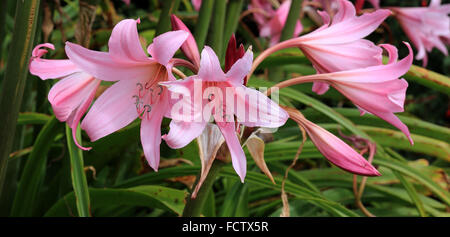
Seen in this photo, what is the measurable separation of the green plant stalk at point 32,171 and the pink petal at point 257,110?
44 cm

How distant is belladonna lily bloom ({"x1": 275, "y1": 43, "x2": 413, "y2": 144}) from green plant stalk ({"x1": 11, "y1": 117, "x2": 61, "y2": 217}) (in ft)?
1.72

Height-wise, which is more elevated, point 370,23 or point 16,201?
point 370,23

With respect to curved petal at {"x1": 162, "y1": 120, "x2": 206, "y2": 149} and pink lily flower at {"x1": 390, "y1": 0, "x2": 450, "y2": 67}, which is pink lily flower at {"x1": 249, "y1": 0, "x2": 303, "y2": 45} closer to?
pink lily flower at {"x1": 390, "y1": 0, "x2": 450, "y2": 67}

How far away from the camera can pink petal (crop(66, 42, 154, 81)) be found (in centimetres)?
58

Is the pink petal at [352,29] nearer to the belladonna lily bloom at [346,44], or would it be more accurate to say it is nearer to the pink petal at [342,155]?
the belladonna lily bloom at [346,44]

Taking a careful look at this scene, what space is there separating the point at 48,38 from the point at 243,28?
0.69m

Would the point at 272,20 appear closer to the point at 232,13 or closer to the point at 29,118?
the point at 232,13

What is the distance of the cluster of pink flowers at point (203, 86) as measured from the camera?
1.81ft

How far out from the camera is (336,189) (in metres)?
1.25

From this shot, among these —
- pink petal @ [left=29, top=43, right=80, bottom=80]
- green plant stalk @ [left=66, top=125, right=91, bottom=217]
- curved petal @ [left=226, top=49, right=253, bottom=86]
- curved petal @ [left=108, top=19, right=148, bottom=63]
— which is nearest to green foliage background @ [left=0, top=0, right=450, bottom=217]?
green plant stalk @ [left=66, top=125, right=91, bottom=217]

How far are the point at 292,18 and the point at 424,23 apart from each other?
59 centimetres

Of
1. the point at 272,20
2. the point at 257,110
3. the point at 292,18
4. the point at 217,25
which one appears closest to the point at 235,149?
the point at 257,110
